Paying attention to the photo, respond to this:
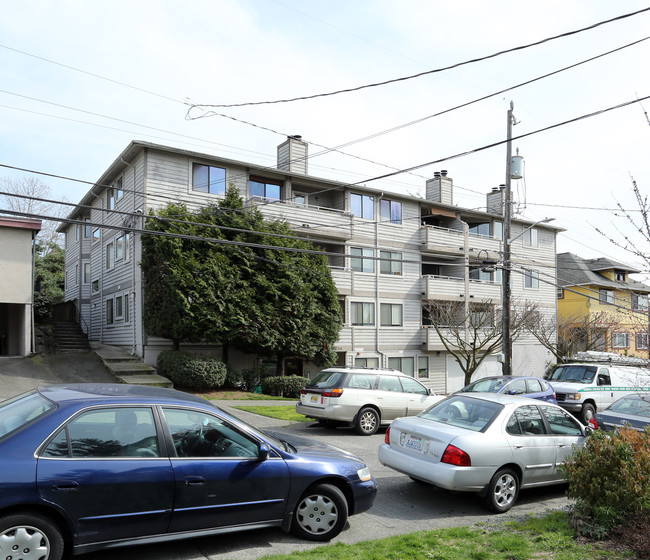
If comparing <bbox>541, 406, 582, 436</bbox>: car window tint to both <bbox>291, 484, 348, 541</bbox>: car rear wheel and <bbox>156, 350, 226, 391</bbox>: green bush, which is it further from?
<bbox>156, 350, 226, 391</bbox>: green bush

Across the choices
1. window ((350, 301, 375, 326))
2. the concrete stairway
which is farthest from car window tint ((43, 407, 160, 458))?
window ((350, 301, 375, 326))

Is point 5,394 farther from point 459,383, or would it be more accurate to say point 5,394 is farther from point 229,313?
point 459,383

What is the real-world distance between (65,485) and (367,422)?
890 cm

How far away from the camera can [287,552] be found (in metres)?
5.33

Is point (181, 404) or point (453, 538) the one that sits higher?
point (181, 404)

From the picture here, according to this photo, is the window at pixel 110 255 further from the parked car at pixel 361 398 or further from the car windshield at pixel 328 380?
the parked car at pixel 361 398

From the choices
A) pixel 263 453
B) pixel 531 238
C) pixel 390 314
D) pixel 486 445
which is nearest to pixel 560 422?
pixel 486 445

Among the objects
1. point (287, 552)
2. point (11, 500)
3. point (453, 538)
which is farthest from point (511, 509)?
point (11, 500)

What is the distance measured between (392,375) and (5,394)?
36.6 ft

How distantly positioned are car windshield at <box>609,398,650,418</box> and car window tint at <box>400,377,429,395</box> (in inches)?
173

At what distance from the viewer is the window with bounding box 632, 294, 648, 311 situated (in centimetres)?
675

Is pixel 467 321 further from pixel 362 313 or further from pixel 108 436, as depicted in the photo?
pixel 108 436

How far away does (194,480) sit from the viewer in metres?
5.03

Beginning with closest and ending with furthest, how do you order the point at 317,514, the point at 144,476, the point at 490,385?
1. the point at 144,476
2. the point at 317,514
3. the point at 490,385
